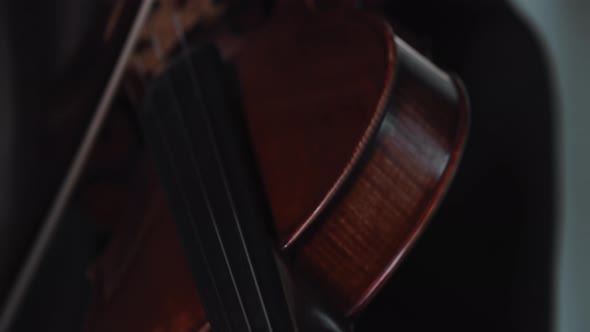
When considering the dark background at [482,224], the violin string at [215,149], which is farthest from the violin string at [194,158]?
the dark background at [482,224]

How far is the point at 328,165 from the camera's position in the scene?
54 centimetres

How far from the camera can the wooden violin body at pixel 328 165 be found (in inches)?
19.1

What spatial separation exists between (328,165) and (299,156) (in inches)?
1.9

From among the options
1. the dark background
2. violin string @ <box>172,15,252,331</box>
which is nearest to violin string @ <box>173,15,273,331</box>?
violin string @ <box>172,15,252,331</box>

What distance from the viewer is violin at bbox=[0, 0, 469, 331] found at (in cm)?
49

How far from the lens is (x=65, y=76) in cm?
73

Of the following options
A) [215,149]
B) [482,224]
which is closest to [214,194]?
[215,149]

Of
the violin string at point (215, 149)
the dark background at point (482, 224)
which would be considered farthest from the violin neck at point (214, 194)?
the dark background at point (482, 224)

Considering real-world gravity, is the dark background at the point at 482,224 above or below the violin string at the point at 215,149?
below

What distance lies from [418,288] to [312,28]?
278 mm

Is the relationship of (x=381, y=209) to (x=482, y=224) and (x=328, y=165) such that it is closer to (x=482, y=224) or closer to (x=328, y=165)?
(x=328, y=165)

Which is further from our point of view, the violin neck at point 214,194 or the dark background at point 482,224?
the dark background at point 482,224

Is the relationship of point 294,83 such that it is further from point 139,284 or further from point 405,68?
point 139,284

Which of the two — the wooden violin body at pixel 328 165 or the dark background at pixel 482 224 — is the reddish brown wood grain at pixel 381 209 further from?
the dark background at pixel 482 224
